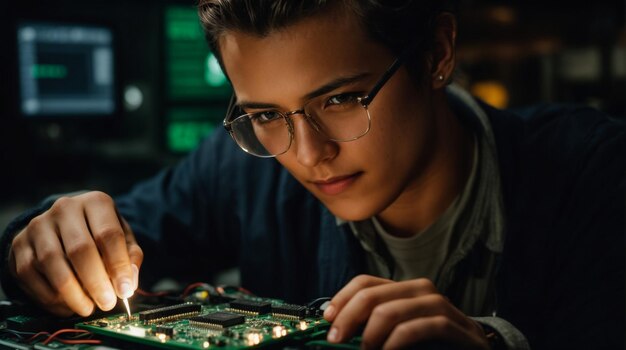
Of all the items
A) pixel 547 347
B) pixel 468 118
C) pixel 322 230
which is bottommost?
pixel 547 347

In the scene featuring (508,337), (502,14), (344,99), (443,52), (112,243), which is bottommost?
(508,337)

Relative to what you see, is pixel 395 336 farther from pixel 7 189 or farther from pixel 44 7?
pixel 44 7

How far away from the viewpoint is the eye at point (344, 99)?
1.39 meters

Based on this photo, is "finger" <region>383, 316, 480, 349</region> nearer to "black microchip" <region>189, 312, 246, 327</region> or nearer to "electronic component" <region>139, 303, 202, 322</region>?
"black microchip" <region>189, 312, 246, 327</region>

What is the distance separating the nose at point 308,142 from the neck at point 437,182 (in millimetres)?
431

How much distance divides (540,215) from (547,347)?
Result: 0.35m

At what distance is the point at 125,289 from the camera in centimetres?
120

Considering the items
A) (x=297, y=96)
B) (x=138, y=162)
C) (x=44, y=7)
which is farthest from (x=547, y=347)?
(x=44, y=7)

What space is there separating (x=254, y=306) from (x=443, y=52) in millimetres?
840

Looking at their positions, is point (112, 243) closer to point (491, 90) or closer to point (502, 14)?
point (502, 14)

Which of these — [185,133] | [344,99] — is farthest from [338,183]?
[185,133]

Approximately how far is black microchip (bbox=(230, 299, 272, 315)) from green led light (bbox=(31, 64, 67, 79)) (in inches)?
91.0

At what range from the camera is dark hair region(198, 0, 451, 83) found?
136 cm

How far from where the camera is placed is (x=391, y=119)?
1.46m
